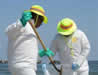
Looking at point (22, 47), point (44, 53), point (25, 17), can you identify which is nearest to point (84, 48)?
point (44, 53)

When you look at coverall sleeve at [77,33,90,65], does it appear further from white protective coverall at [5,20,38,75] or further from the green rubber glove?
white protective coverall at [5,20,38,75]

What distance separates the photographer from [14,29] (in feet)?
14.4

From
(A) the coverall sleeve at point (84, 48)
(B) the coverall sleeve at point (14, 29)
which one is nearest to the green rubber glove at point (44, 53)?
(A) the coverall sleeve at point (84, 48)

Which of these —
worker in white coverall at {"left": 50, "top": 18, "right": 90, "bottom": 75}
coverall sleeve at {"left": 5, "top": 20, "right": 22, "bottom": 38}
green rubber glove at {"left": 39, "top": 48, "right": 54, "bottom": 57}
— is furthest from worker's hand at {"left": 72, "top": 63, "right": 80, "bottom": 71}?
coverall sleeve at {"left": 5, "top": 20, "right": 22, "bottom": 38}

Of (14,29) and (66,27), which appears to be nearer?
(14,29)

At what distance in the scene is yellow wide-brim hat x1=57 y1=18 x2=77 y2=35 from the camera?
524 centimetres

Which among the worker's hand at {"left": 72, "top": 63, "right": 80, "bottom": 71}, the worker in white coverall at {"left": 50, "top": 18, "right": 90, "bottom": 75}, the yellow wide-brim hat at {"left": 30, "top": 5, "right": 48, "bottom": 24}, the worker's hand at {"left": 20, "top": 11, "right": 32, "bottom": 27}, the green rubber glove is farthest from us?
the worker in white coverall at {"left": 50, "top": 18, "right": 90, "bottom": 75}

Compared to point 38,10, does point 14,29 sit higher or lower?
lower

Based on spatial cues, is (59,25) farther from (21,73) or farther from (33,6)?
(21,73)

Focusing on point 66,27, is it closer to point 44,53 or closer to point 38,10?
Answer: point 44,53

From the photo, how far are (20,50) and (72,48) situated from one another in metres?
1.18

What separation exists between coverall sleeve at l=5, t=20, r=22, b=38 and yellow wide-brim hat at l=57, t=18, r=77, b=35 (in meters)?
1.06

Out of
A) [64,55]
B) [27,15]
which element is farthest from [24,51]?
[64,55]

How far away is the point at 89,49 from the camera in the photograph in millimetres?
5395
